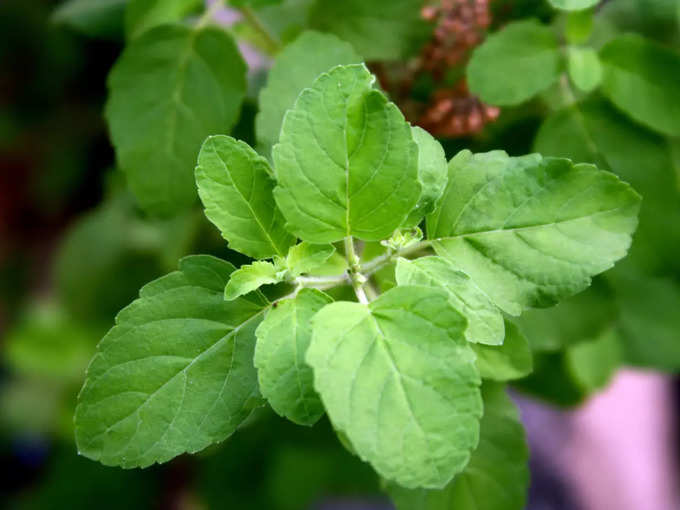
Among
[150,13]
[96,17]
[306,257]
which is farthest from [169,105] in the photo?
[306,257]

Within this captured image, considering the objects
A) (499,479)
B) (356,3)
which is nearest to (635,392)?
(499,479)

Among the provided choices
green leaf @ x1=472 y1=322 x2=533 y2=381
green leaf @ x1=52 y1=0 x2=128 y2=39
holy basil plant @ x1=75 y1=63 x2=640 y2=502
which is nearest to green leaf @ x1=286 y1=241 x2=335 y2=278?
holy basil plant @ x1=75 y1=63 x2=640 y2=502

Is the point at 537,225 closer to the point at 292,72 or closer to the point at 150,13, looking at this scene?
the point at 292,72

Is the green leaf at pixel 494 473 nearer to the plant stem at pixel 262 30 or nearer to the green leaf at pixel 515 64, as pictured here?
the green leaf at pixel 515 64

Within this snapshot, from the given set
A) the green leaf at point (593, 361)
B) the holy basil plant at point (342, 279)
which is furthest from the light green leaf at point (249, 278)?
the green leaf at point (593, 361)

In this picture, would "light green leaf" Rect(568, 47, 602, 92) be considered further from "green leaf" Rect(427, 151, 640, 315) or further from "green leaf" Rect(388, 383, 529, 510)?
"green leaf" Rect(388, 383, 529, 510)
